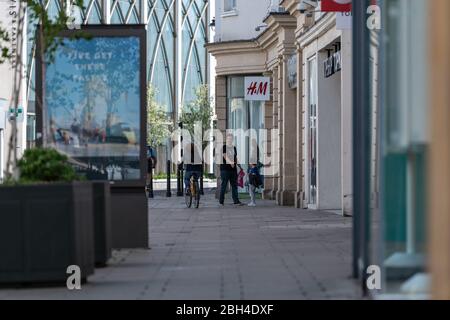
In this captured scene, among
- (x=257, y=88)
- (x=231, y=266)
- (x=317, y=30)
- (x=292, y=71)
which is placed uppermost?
(x=317, y=30)

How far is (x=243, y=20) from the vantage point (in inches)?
1678

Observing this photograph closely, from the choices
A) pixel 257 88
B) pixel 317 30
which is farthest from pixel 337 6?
pixel 257 88

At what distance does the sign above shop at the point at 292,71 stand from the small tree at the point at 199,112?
48930 mm

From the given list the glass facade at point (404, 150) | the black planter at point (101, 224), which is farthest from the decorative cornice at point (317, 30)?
the glass facade at point (404, 150)

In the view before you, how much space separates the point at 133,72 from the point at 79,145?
114 cm

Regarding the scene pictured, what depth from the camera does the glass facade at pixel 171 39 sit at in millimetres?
93000

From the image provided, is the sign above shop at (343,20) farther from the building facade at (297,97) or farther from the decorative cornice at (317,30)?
the decorative cornice at (317,30)

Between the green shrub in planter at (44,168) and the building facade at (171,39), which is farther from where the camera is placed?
the building facade at (171,39)

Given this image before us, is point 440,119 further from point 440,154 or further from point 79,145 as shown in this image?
point 79,145

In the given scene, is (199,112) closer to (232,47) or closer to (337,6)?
(232,47)

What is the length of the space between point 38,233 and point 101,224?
2.40 m

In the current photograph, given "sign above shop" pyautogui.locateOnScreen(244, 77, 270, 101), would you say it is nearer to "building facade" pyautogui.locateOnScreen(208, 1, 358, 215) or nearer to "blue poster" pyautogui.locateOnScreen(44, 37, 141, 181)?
"building facade" pyautogui.locateOnScreen(208, 1, 358, 215)

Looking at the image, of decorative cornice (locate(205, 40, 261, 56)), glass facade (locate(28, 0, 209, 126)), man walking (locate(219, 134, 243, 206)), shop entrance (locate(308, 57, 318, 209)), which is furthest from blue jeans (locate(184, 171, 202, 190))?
glass facade (locate(28, 0, 209, 126))
